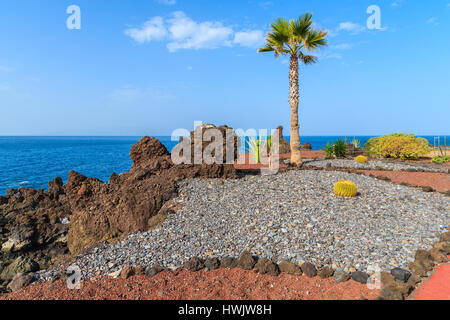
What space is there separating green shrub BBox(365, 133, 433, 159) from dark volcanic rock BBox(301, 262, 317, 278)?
1648 centimetres

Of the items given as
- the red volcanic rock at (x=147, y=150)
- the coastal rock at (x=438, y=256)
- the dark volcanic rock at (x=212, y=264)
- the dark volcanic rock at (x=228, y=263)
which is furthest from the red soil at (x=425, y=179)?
the red volcanic rock at (x=147, y=150)

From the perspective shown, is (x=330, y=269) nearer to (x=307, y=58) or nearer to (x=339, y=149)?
(x=307, y=58)

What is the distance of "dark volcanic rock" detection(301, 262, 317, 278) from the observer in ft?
14.9

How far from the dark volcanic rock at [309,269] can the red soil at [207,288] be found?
80 mm

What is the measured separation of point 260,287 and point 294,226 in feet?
7.06

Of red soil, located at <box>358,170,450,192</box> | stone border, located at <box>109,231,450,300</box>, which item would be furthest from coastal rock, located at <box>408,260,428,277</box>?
red soil, located at <box>358,170,450,192</box>

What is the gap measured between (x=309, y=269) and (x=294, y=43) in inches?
440

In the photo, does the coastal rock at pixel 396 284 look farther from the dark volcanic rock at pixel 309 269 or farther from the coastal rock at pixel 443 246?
the coastal rock at pixel 443 246

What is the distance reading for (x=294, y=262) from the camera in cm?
489

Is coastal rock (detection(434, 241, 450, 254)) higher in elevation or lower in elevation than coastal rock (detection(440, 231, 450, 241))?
lower

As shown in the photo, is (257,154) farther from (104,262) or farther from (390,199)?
(104,262)

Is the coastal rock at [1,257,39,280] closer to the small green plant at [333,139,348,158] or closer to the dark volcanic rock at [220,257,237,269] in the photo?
the dark volcanic rock at [220,257,237,269]

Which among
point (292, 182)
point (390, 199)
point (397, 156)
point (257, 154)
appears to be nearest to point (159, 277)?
point (292, 182)

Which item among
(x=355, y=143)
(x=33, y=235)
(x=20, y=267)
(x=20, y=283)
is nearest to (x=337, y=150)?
(x=355, y=143)
